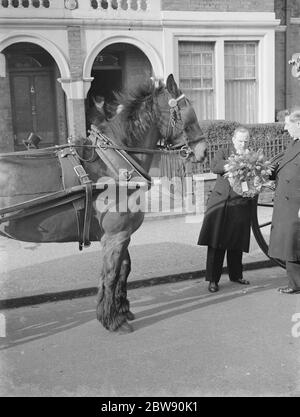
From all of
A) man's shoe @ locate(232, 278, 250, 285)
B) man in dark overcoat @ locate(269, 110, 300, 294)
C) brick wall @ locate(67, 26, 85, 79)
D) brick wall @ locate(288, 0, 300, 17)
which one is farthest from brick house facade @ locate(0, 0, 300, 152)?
Answer: man in dark overcoat @ locate(269, 110, 300, 294)

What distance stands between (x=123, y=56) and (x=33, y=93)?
7.96ft

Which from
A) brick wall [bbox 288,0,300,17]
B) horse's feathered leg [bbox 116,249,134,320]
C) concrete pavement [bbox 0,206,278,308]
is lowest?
concrete pavement [bbox 0,206,278,308]

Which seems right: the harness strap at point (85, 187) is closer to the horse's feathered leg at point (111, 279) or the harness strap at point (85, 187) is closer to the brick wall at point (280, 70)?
the horse's feathered leg at point (111, 279)

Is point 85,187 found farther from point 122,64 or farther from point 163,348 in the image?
point 122,64

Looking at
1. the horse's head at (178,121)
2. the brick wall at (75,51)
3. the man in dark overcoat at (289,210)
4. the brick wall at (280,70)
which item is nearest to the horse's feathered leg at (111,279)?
the horse's head at (178,121)

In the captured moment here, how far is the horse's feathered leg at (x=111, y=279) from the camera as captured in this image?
4.54 meters

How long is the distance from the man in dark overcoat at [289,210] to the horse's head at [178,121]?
1.22 m

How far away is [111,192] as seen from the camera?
4523 millimetres

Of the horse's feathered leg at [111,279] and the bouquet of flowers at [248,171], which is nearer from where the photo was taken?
the horse's feathered leg at [111,279]

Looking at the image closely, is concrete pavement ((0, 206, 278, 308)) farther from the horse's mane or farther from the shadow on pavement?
the horse's mane

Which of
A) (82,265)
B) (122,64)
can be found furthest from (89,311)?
(122,64)

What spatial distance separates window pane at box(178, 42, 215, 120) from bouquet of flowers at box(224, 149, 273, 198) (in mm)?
8146

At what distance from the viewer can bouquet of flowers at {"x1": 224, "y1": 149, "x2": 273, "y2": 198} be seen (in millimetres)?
5047

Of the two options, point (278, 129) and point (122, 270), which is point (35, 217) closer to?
point (122, 270)
